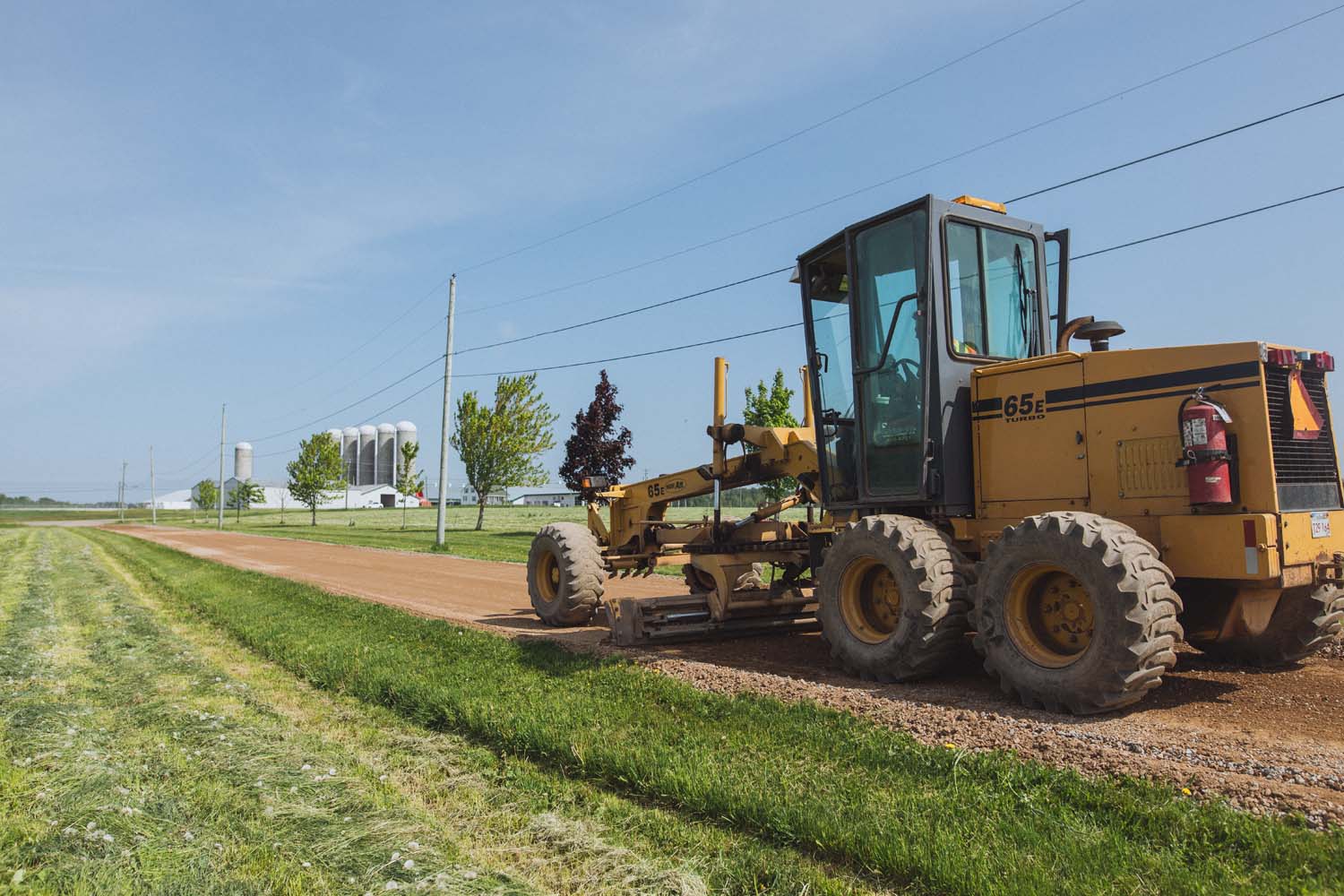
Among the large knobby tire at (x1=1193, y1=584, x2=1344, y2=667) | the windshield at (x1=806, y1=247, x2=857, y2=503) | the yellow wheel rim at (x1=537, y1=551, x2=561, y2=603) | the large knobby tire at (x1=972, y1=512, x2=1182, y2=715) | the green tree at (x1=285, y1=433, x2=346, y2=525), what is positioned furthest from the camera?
the green tree at (x1=285, y1=433, x2=346, y2=525)

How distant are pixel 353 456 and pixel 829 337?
5116 inches

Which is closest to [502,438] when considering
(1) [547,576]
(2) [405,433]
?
(1) [547,576]

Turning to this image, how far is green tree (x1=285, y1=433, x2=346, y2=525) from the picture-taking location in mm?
63031

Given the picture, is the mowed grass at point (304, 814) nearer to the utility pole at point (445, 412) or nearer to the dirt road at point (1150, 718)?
the dirt road at point (1150, 718)

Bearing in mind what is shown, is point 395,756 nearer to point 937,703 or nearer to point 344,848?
point 344,848

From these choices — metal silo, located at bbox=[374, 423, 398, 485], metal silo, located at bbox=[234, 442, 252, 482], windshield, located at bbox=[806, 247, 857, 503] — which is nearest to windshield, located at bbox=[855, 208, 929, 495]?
windshield, located at bbox=[806, 247, 857, 503]

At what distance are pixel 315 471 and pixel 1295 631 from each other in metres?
64.0

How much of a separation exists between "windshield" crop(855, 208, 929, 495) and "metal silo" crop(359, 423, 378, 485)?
129 meters

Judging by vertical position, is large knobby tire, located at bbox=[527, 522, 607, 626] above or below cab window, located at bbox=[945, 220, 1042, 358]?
below

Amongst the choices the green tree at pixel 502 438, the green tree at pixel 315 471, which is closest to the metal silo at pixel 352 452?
the green tree at pixel 315 471

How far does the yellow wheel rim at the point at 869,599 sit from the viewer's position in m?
7.22

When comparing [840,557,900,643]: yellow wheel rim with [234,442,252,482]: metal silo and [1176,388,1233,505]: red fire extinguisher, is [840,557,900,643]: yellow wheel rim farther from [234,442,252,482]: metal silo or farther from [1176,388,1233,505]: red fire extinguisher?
[234,442,252,482]: metal silo

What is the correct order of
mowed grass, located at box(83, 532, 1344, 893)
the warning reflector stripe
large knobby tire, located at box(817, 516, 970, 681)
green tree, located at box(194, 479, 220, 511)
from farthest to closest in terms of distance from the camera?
1. green tree, located at box(194, 479, 220, 511)
2. large knobby tire, located at box(817, 516, 970, 681)
3. the warning reflector stripe
4. mowed grass, located at box(83, 532, 1344, 893)

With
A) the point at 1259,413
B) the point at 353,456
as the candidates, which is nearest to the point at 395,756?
the point at 1259,413
